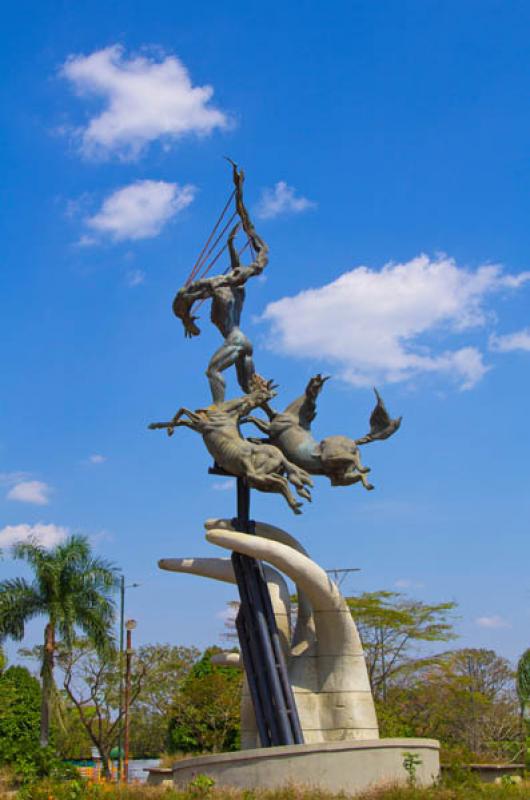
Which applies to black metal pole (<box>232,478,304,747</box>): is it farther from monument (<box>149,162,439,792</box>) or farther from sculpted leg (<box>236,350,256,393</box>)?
sculpted leg (<box>236,350,256,393</box>)

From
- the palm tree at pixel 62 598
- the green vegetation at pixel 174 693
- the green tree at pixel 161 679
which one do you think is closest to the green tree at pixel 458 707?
the green vegetation at pixel 174 693

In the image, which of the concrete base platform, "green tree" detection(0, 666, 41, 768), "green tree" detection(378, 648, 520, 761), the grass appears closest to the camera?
the grass

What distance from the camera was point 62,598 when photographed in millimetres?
27234

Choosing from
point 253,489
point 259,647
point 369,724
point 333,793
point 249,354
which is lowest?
point 333,793

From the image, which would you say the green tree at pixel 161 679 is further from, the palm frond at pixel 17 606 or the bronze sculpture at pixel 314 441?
the bronze sculpture at pixel 314 441

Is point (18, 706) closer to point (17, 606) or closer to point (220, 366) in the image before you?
point (17, 606)

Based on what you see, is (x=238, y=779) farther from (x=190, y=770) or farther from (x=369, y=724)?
(x=369, y=724)

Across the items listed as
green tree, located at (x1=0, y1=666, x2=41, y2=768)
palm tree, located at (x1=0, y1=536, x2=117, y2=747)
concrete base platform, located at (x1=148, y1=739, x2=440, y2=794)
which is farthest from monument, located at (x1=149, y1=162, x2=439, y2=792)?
green tree, located at (x1=0, y1=666, x2=41, y2=768)

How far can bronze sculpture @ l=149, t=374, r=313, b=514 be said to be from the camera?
16297mm

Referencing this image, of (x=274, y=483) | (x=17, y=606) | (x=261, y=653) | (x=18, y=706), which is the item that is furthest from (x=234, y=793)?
(x=18, y=706)

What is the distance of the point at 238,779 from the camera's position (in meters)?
14.5

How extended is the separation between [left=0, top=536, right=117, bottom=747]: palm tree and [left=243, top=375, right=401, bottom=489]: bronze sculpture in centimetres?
1196

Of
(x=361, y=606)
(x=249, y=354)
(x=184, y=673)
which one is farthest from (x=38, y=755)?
(x=184, y=673)

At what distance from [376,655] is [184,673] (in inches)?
378
